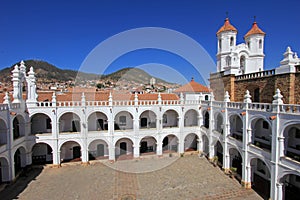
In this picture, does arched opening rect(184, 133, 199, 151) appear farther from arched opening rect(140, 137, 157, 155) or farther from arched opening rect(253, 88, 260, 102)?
arched opening rect(253, 88, 260, 102)

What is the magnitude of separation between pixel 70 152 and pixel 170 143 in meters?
13.5

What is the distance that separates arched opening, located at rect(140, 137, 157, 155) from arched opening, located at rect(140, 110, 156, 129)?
1819 mm

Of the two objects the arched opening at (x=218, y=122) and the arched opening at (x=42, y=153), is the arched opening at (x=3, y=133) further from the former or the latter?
the arched opening at (x=218, y=122)

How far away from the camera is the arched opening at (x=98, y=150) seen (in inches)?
899

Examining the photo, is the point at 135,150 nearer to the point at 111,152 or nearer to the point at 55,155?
the point at 111,152

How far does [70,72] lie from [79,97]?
59.2 meters

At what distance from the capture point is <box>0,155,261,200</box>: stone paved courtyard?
47.2 feet

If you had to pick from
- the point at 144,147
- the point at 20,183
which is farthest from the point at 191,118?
the point at 20,183

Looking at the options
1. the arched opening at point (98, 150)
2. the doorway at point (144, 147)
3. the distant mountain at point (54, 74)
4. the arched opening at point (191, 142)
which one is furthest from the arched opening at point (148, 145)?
the distant mountain at point (54, 74)

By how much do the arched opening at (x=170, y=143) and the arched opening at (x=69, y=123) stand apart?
11.9 m

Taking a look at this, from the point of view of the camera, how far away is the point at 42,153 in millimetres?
22000

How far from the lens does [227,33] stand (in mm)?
25578

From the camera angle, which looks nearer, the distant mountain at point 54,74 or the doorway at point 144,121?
the doorway at point 144,121

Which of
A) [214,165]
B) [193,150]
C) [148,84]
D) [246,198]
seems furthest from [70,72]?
[246,198]
